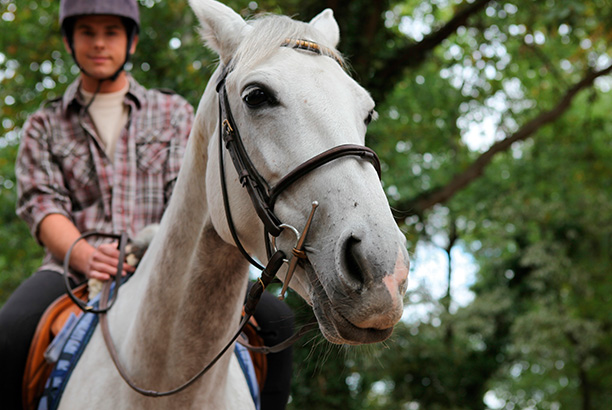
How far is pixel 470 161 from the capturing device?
1477 centimetres

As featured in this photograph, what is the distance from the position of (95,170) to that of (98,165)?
4 cm

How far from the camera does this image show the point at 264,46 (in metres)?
2.22

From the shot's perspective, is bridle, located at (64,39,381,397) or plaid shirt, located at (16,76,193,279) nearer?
bridle, located at (64,39,381,397)

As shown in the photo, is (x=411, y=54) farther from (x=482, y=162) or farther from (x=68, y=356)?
(x=68, y=356)

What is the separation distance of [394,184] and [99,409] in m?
9.67

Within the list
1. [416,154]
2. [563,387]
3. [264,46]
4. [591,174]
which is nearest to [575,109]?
[591,174]

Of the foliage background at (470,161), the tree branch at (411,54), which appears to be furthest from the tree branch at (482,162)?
the tree branch at (411,54)

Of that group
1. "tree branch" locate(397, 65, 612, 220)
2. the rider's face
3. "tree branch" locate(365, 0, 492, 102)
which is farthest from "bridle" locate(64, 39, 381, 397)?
"tree branch" locate(397, 65, 612, 220)

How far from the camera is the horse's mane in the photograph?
7.27 feet

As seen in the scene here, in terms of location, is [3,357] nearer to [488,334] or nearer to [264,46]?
[264,46]

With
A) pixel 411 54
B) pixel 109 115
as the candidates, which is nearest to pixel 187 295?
pixel 109 115

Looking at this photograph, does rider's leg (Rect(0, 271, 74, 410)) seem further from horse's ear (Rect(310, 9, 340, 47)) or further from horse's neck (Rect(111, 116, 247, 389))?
horse's ear (Rect(310, 9, 340, 47))

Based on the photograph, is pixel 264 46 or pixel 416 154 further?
pixel 416 154

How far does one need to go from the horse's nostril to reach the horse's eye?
0.62 metres
